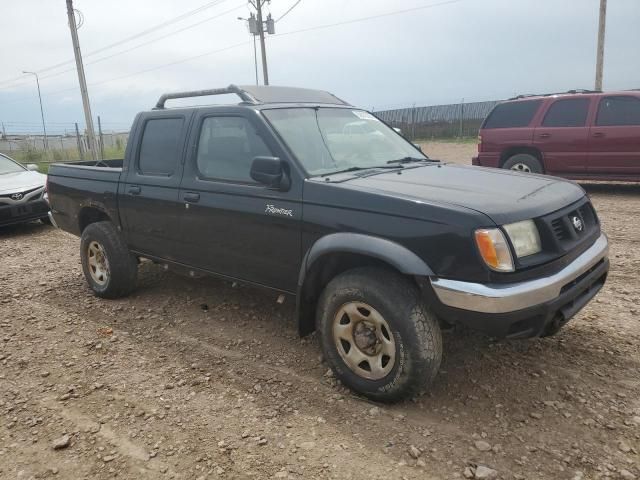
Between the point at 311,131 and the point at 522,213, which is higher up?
the point at 311,131

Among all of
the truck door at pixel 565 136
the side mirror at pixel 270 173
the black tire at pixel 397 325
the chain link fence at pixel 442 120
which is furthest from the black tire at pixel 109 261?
the chain link fence at pixel 442 120

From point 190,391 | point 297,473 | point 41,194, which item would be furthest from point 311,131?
point 41,194

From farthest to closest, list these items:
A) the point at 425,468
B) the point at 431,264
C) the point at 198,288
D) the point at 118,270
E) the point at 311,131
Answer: the point at 198,288, the point at 118,270, the point at 311,131, the point at 431,264, the point at 425,468

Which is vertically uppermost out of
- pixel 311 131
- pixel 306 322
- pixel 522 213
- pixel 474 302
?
pixel 311 131

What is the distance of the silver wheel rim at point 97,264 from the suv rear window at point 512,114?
810cm

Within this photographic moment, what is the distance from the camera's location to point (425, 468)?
2.57 metres

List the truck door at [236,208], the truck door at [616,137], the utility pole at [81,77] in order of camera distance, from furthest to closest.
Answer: the utility pole at [81,77] → the truck door at [616,137] → the truck door at [236,208]

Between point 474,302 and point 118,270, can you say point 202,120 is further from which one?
point 474,302

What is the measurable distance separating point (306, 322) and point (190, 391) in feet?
2.87

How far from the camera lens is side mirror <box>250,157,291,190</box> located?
3.28 meters

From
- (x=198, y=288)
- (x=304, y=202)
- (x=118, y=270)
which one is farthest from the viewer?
(x=198, y=288)

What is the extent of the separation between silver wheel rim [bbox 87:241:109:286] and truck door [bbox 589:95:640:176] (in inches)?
330

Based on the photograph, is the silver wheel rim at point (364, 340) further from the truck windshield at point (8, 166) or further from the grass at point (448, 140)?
the grass at point (448, 140)

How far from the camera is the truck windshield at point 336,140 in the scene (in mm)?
3580
